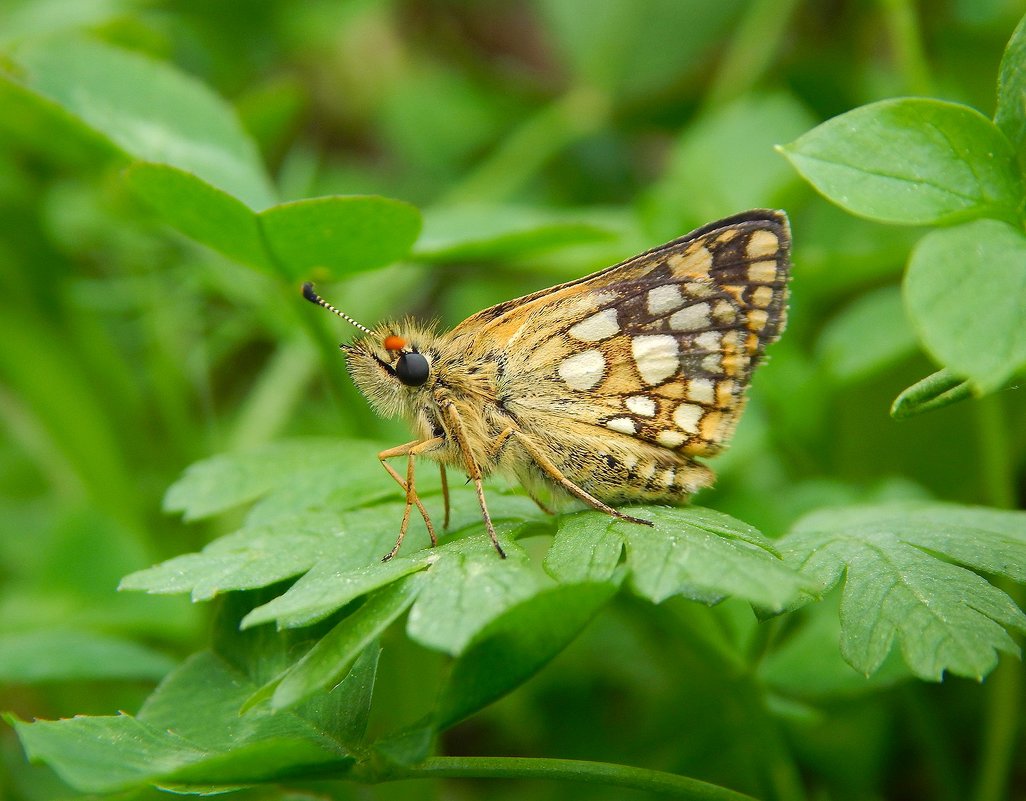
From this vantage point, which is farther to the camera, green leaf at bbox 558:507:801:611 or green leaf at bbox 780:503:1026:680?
green leaf at bbox 780:503:1026:680

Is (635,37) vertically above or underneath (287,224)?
above

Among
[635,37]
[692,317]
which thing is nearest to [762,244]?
[692,317]

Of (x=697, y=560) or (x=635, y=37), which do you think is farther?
(x=635, y=37)

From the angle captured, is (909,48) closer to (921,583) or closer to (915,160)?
(915,160)

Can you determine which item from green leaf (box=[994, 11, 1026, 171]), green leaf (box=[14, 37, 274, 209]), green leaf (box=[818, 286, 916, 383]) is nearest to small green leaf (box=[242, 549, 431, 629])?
green leaf (box=[994, 11, 1026, 171])

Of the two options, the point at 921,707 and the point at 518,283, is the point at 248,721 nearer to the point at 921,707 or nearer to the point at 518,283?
the point at 921,707

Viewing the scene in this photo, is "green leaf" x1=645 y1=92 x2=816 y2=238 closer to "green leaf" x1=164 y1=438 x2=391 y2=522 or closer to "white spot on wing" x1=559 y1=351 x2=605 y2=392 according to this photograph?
"white spot on wing" x1=559 y1=351 x2=605 y2=392

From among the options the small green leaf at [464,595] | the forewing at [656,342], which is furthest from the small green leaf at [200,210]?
the small green leaf at [464,595]
